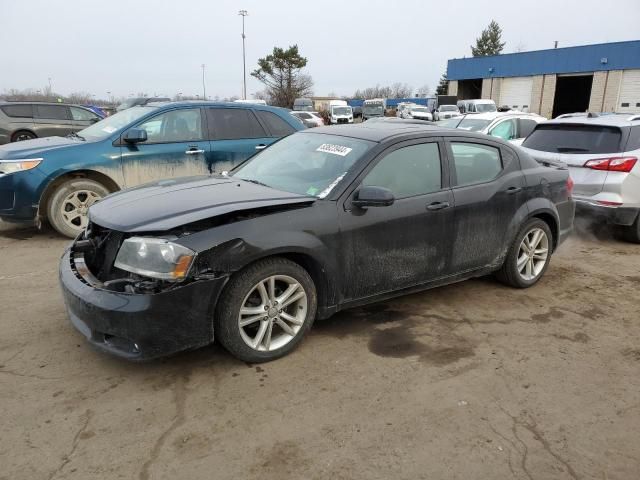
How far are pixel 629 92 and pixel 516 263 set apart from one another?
36918 millimetres

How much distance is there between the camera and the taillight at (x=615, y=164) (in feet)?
21.4

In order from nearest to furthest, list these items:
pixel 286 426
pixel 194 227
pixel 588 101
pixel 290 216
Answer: pixel 286 426 → pixel 194 227 → pixel 290 216 → pixel 588 101

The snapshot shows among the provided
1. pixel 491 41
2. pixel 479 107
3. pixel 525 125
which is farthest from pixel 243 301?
pixel 491 41

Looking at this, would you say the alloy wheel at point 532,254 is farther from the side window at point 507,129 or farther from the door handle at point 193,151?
the side window at point 507,129

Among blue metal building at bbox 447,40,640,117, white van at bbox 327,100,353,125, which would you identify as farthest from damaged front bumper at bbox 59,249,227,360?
blue metal building at bbox 447,40,640,117

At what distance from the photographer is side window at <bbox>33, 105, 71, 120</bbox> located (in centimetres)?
1594

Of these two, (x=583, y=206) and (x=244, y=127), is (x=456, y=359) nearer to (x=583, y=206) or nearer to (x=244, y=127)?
(x=583, y=206)

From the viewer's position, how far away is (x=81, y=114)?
1670cm

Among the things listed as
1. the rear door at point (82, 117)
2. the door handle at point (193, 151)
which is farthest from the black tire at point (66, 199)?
the rear door at point (82, 117)

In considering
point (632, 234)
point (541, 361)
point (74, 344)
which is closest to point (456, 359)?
point (541, 361)

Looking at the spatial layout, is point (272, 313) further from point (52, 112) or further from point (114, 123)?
point (52, 112)

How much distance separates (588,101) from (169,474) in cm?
4490

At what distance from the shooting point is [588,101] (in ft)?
131

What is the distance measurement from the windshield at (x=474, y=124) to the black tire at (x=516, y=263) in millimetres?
6376
